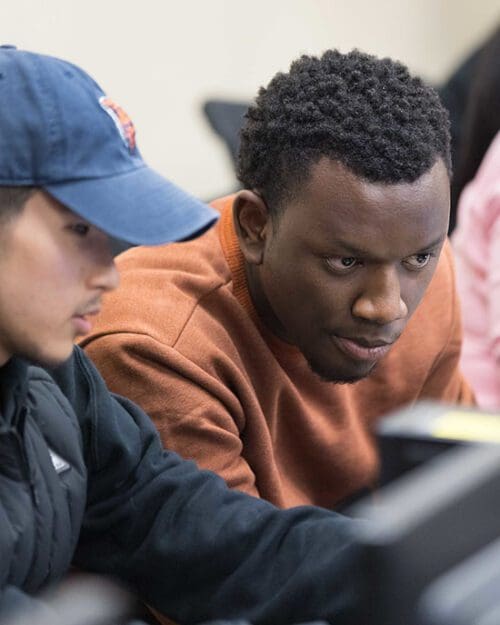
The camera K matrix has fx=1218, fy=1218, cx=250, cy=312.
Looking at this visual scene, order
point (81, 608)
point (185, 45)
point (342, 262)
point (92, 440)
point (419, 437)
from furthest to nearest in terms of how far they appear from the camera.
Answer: point (185, 45)
point (342, 262)
point (92, 440)
point (419, 437)
point (81, 608)

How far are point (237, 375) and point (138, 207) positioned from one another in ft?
1.23

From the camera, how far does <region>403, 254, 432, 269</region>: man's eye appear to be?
47.4 inches

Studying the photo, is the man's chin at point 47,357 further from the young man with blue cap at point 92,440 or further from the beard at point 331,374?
the beard at point 331,374

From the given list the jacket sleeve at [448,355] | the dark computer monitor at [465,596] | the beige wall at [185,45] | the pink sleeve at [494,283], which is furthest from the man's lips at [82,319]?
the beige wall at [185,45]

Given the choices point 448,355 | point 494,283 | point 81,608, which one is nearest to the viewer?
point 81,608

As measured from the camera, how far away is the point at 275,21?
271 cm

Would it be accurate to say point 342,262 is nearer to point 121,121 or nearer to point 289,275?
point 289,275

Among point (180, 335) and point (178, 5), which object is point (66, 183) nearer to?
point (180, 335)

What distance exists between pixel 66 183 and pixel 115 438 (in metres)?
0.29

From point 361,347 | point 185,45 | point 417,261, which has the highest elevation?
point 417,261

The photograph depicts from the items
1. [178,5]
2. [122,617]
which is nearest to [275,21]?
[178,5]

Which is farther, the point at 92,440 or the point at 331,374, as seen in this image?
the point at 331,374

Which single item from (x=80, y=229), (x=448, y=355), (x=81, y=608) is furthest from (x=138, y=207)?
(x=448, y=355)

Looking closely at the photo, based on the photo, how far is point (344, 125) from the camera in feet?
3.88
